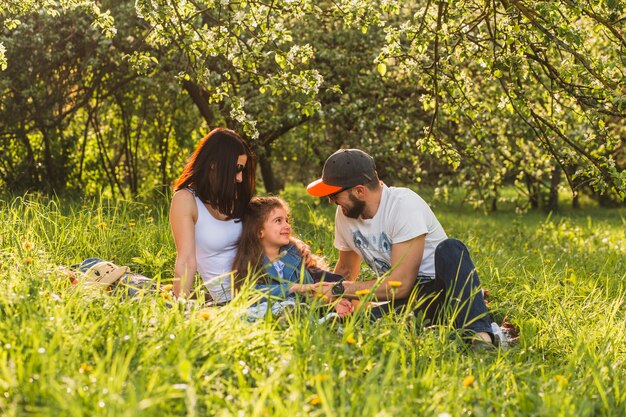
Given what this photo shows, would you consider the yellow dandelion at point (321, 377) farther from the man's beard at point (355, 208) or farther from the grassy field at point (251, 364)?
the man's beard at point (355, 208)

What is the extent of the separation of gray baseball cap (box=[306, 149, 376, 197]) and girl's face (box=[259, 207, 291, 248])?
40 cm

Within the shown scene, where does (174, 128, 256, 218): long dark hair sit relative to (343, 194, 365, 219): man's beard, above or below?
above

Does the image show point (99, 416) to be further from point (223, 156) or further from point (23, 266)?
point (223, 156)

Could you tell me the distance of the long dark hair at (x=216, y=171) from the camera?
4.89 metres

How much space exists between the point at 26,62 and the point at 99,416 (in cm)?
795

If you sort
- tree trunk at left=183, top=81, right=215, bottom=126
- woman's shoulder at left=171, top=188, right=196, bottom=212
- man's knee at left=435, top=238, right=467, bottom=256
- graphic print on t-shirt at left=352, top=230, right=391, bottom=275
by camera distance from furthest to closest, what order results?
1. tree trunk at left=183, top=81, right=215, bottom=126
2. woman's shoulder at left=171, top=188, right=196, bottom=212
3. graphic print on t-shirt at left=352, top=230, right=391, bottom=275
4. man's knee at left=435, top=238, right=467, bottom=256

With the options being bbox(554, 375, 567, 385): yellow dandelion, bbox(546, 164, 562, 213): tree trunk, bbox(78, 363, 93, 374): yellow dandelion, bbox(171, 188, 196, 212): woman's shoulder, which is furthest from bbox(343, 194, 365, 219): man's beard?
bbox(546, 164, 562, 213): tree trunk

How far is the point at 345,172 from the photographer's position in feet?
15.0

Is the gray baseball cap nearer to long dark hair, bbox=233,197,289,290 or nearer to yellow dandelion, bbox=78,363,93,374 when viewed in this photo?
long dark hair, bbox=233,197,289,290

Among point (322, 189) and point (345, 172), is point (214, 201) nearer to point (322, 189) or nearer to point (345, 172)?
point (322, 189)

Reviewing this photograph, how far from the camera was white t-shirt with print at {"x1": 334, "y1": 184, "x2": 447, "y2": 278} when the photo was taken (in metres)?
4.56

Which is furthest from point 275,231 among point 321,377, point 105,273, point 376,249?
point 321,377

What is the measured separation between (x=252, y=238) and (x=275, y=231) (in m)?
0.14

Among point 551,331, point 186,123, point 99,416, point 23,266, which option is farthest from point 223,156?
point 186,123
